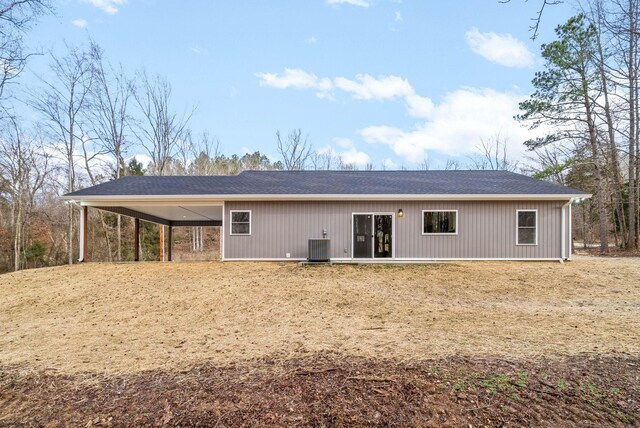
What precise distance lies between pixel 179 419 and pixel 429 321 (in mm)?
3992

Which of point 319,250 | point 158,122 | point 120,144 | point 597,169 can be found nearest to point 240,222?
point 319,250

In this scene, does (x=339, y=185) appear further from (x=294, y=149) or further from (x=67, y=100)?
(x=294, y=149)

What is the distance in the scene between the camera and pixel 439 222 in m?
11.4

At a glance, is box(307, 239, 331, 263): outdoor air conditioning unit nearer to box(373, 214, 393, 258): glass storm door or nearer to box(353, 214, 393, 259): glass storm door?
box(353, 214, 393, 259): glass storm door

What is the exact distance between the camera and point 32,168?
1936cm

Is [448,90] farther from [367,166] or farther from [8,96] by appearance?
[8,96]

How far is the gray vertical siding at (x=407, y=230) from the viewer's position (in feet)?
36.9

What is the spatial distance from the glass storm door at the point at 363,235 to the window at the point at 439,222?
178cm

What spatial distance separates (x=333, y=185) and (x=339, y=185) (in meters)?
0.22

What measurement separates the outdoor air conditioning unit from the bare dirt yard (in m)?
2.28

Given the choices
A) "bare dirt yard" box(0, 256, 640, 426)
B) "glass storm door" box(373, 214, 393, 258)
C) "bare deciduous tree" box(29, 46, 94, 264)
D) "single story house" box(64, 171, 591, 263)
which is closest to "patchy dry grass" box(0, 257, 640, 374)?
"bare dirt yard" box(0, 256, 640, 426)

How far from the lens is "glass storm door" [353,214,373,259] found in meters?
11.4

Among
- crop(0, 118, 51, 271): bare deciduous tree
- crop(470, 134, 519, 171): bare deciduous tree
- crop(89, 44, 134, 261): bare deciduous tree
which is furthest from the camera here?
crop(470, 134, 519, 171): bare deciduous tree

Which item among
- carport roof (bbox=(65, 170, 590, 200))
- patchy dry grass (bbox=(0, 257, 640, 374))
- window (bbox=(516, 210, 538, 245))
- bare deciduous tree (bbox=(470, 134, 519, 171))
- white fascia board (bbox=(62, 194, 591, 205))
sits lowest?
patchy dry grass (bbox=(0, 257, 640, 374))
